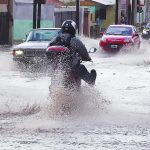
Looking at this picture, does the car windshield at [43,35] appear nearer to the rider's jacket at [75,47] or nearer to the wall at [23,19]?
the rider's jacket at [75,47]

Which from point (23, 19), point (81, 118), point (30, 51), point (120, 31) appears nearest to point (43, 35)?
point (30, 51)

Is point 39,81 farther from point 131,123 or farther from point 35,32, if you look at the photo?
point 131,123

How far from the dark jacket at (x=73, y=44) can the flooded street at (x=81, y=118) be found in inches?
32.5

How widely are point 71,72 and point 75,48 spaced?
434 millimetres

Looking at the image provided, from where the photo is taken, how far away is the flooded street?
8398 mm

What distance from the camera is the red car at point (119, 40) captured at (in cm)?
2994

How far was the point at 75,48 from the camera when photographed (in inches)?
428

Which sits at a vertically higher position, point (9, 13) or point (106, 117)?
point (9, 13)

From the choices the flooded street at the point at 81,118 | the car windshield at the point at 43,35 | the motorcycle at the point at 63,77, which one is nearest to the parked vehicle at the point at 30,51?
the car windshield at the point at 43,35

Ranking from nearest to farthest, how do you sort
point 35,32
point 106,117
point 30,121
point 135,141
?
point 135,141, point 30,121, point 106,117, point 35,32

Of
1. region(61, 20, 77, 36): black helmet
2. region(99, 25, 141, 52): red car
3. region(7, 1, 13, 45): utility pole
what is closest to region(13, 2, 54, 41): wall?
region(7, 1, 13, 45): utility pole

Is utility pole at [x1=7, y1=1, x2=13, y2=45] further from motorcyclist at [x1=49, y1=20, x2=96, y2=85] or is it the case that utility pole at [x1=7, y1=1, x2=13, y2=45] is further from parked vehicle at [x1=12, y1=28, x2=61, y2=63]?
motorcyclist at [x1=49, y1=20, x2=96, y2=85]

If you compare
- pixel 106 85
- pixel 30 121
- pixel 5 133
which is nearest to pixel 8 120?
pixel 30 121

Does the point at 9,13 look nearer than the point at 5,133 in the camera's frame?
No
